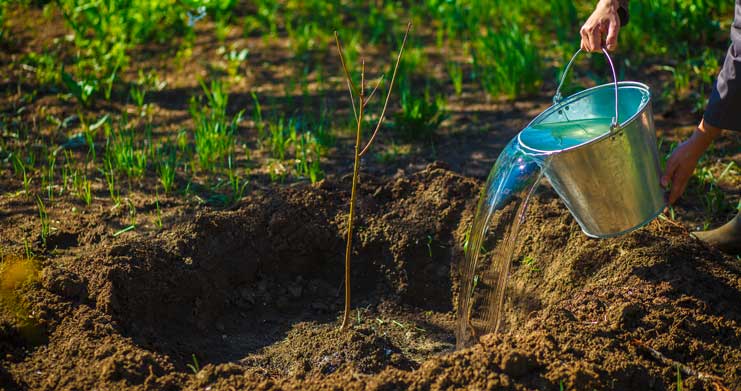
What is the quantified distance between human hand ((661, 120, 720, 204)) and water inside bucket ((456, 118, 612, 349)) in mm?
232

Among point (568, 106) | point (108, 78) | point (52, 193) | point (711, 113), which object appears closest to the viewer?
point (711, 113)

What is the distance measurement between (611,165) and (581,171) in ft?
0.28

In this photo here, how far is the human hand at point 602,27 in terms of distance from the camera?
236 cm

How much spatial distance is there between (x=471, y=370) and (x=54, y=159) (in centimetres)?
211

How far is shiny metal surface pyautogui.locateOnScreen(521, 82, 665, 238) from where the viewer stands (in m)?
2.20

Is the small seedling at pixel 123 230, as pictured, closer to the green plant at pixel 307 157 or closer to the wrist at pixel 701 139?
the green plant at pixel 307 157

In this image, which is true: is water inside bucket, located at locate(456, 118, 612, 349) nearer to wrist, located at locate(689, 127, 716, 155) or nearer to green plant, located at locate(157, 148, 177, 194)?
wrist, located at locate(689, 127, 716, 155)

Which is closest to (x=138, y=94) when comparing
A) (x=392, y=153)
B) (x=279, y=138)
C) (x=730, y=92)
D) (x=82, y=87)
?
(x=82, y=87)

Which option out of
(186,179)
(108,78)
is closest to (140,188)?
(186,179)

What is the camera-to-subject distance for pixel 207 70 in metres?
4.43

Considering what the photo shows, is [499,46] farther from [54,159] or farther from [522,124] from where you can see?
[54,159]

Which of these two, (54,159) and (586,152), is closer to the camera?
(586,152)

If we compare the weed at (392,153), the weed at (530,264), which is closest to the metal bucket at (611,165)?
the weed at (530,264)

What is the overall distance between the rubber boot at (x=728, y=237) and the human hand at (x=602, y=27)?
0.86 meters
